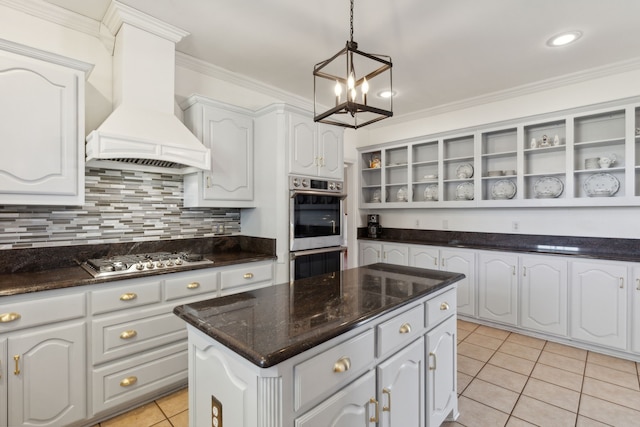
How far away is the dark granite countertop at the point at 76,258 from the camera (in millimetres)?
1792

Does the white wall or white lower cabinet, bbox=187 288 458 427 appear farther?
the white wall

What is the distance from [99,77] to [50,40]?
1.12 feet

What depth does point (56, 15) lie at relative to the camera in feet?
7.20

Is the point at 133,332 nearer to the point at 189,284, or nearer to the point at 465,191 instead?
the point at 189,284

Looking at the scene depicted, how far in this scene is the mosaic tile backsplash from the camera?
2098 millimetres

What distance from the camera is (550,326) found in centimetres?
311

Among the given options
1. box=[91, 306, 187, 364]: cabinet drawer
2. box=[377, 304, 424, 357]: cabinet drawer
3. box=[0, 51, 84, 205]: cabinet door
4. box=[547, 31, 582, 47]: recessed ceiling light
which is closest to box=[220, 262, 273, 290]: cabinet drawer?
box=[91, 306, 187, 364]: cabinet drawer

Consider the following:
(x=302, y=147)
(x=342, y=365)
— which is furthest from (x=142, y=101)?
(x=342, y=365)

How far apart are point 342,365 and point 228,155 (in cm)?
228

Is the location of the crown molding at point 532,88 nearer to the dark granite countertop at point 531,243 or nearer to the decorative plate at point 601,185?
the decorative plate at point 601,185

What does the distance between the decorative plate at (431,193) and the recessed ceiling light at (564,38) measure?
2023mm

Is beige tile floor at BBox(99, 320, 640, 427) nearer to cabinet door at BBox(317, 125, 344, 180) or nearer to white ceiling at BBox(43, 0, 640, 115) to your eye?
cabinet door at BBox(317, 125, 344, 180)

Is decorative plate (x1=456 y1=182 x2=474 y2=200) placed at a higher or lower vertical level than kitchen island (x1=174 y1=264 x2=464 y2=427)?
higher

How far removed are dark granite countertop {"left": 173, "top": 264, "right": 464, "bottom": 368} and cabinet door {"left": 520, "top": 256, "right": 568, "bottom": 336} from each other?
185 cm
